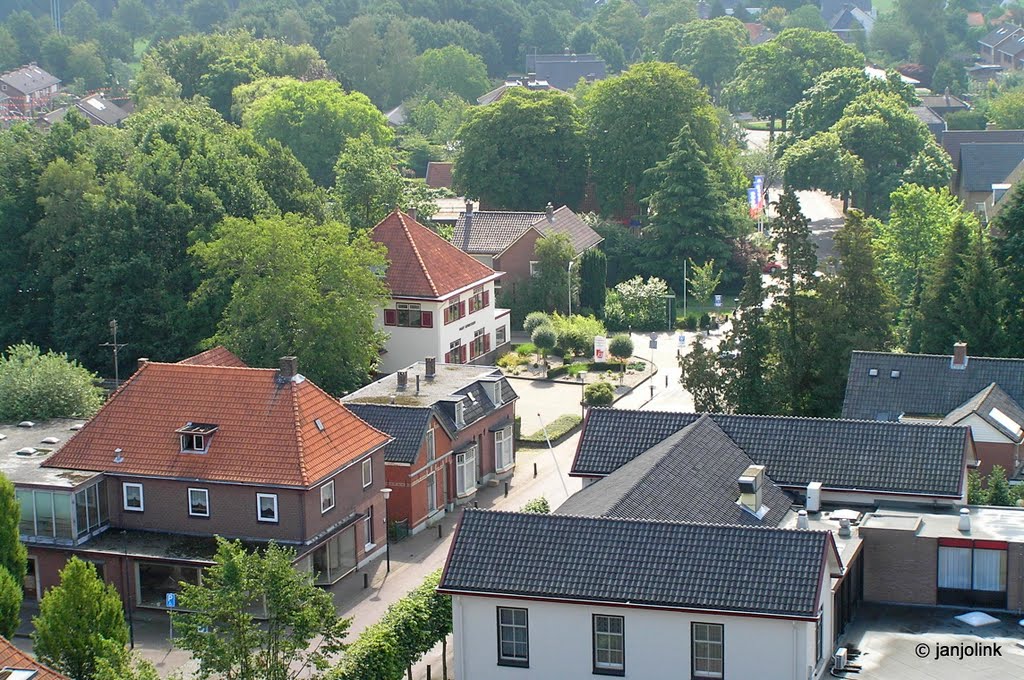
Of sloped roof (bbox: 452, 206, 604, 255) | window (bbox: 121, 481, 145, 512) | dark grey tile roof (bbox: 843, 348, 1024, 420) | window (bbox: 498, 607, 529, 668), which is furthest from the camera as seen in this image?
sloped roof (bbox: 452, 206, 604, 255)

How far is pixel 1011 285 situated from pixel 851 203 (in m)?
41.5

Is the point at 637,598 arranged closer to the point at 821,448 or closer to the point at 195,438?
the point at 821,448

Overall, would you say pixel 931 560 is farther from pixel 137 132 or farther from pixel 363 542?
pixel 137 132

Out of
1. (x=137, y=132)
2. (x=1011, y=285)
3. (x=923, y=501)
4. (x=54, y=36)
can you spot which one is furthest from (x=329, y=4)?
(x=923, y=501)

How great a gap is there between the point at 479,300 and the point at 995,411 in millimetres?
27002

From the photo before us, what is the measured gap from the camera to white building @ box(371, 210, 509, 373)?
67562 mm

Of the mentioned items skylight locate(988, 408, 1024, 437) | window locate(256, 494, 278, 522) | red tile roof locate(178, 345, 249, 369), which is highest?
red tile roof locate(178, 345, 249, 369)

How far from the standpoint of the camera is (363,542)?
156 feet

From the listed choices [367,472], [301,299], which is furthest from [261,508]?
[301,299]

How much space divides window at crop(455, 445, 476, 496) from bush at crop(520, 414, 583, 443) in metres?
6.15

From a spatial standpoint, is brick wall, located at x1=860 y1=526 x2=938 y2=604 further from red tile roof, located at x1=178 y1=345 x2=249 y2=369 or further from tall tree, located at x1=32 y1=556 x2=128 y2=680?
red tile roof, located at x1=178 y1=345 x2=249 y2=369

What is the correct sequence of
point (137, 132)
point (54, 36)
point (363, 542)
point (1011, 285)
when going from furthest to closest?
point (54, 36), point (137, 132), point (1011, 285), point (363, 542)

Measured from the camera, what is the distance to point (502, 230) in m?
81.8

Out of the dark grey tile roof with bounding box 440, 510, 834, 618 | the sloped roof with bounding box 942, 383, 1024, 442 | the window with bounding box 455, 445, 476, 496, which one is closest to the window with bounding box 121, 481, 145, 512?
the window with bounding box 455, 445, 476, 496
